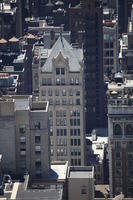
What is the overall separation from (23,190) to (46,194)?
4.60m

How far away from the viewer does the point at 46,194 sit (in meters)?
196

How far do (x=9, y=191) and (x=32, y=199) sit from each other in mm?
7017

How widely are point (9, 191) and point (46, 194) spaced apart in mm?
6068

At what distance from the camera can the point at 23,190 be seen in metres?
200

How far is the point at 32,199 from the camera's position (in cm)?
19300

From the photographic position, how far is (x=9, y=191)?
19900cm

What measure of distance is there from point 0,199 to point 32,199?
15.1 feet

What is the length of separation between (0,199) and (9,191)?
20.9 feet

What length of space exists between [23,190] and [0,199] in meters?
7.47

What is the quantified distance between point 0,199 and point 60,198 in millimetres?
9071

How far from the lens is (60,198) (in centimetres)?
19562

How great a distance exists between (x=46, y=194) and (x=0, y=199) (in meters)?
7.56

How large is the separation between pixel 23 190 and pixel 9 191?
2122 mm

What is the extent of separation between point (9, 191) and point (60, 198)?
27.3 ft
